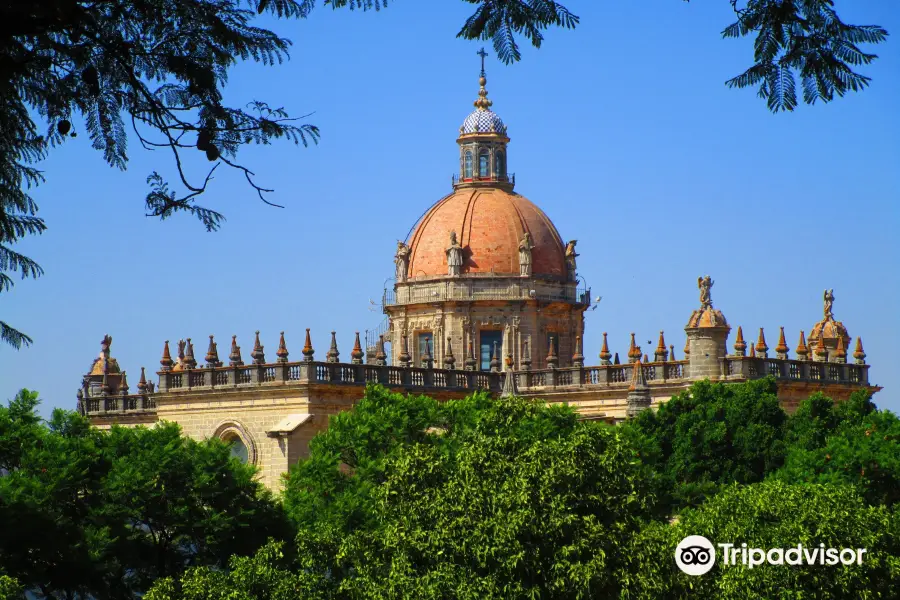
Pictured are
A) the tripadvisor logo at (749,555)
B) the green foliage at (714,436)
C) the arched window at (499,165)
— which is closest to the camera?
the tripadvisor logo at (749,555)

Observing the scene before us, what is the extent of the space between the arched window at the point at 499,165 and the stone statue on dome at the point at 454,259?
6.29 meters

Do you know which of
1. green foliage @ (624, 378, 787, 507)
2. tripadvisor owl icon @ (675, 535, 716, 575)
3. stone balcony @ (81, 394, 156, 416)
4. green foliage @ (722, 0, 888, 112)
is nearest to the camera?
green foliage @ (722, 0, 888, 112)

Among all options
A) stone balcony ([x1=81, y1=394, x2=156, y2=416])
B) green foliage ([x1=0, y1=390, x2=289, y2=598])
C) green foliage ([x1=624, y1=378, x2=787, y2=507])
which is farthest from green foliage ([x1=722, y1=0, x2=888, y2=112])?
stone balcony ([x1=81, y1=394, x2=156, y2=416])

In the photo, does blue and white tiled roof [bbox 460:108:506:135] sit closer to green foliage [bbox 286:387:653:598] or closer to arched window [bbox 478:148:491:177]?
arched window [bbox 478:148:491:177]

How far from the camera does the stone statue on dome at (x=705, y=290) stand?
62.7 metres

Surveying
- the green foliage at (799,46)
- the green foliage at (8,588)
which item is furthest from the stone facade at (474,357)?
the green foliage at (799,46)

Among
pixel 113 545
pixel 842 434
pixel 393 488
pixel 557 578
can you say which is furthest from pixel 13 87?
pixel 842 434

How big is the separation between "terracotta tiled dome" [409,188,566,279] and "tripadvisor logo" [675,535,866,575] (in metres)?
49.7

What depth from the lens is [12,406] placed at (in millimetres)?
44875

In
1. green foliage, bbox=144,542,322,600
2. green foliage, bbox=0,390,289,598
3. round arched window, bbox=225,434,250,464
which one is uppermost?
round arched window, bbox=225,434,250,464

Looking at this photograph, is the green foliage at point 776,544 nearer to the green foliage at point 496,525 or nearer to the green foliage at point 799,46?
the green foliage at point 496,525

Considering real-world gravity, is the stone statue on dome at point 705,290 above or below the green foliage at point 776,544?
above

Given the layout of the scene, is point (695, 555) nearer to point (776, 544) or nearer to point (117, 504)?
Answer: point (776, 544)

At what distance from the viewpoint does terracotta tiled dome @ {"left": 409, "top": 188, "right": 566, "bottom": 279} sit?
81.4 meters
